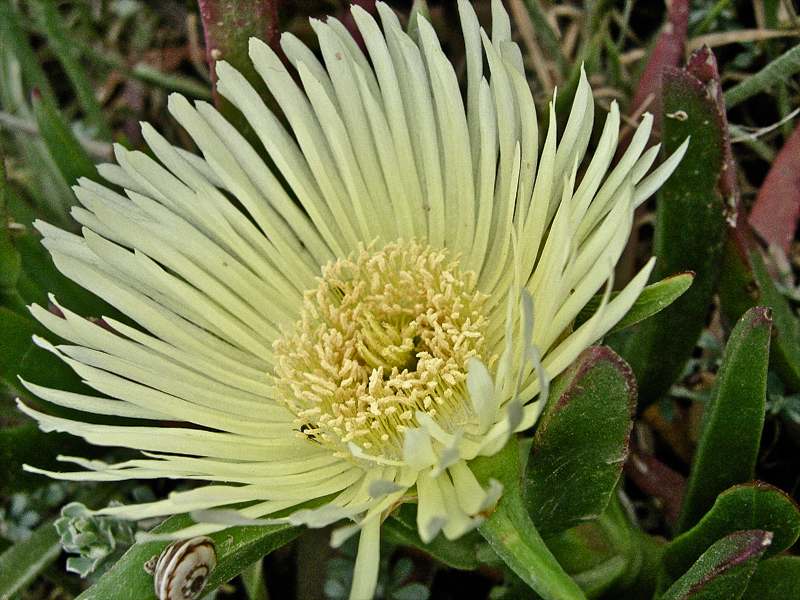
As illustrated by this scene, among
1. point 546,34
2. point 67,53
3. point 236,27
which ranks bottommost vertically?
point 546,34

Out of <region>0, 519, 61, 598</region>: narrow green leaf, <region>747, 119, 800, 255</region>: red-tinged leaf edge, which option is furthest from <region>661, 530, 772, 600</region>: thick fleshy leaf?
<region>0, 519, 61, 598</region>: narrow green leaf

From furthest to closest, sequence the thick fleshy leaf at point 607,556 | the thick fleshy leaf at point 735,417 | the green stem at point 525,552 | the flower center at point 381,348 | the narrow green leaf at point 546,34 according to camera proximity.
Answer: the narrow green leaf at point 546,34
the flower center at point 381,348
the thick fleshy leaf at point 607,556
the thick fleshy leaf at point 735,417
the green stem at point 525,552

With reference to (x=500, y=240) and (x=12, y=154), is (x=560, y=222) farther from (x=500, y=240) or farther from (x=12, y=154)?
(x=12, y=154)

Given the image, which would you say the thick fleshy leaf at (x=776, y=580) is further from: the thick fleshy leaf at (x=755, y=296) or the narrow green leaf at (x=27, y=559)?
the narrow green leaf at (x=27, y=559)

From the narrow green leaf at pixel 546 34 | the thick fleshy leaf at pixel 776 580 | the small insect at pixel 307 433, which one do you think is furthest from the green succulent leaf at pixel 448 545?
the narrow green leaf at pixel 546 34

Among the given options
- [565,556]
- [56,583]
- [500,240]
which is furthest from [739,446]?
[56,583]

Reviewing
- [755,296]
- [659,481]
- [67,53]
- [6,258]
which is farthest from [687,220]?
[67,53]

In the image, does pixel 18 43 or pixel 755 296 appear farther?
pixel 18 43

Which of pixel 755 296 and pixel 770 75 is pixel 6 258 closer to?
pixel 755 296
